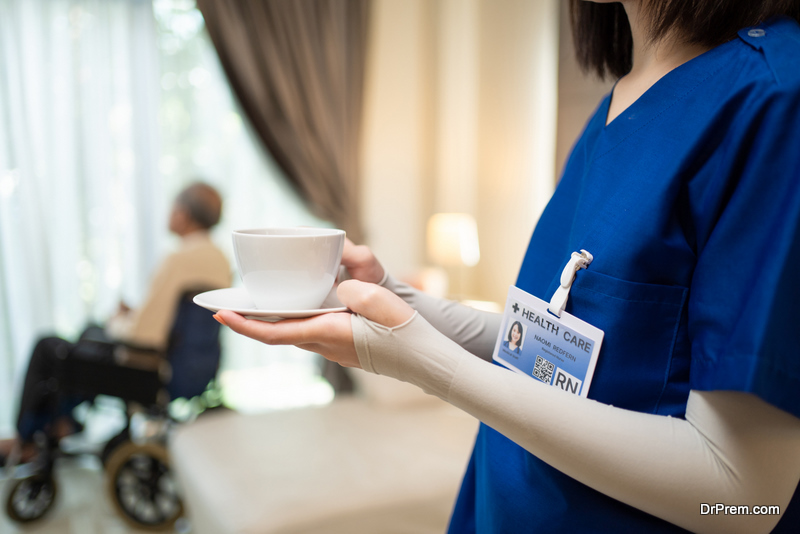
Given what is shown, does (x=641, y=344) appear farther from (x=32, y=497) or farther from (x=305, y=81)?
(x=305, y=81)

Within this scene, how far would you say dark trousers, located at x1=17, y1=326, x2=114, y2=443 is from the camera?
2463mm

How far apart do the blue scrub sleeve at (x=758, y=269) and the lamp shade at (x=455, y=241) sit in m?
2.67

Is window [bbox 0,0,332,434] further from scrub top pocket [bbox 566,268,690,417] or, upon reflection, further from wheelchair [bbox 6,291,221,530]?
scrub top pocket [bbox 566,268,690,417]

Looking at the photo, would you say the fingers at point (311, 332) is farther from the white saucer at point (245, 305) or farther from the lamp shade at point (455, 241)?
the lamp shade at point (455, 241)

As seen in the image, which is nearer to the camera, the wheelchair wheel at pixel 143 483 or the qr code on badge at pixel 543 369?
the qr code on badge at pixel 543 369

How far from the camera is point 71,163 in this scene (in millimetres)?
2982

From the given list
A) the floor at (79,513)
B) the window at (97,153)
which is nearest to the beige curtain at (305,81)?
the window at (97,153)

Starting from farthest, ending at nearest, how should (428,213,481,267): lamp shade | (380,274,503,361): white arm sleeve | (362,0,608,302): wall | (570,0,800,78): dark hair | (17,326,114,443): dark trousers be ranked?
(428,213,481,267): lamp shade, (362,0,608,302): wall, (17,326,114,443): dark trousers, (380,274,503,361): white arm sleeve, (570,0,800,78): dark hair

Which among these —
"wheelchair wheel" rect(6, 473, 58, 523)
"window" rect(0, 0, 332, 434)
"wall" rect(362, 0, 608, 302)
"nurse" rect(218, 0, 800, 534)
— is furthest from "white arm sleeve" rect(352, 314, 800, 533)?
"window" rect(0, 0, 332, 434)

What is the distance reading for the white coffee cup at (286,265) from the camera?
0.61 meters

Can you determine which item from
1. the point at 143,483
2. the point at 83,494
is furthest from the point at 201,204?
the point at 83,494

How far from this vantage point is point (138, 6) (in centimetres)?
306

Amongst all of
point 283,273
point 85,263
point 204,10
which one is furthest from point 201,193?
point 283,273

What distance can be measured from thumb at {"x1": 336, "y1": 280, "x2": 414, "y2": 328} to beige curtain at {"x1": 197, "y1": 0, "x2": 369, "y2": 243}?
2.96 m
